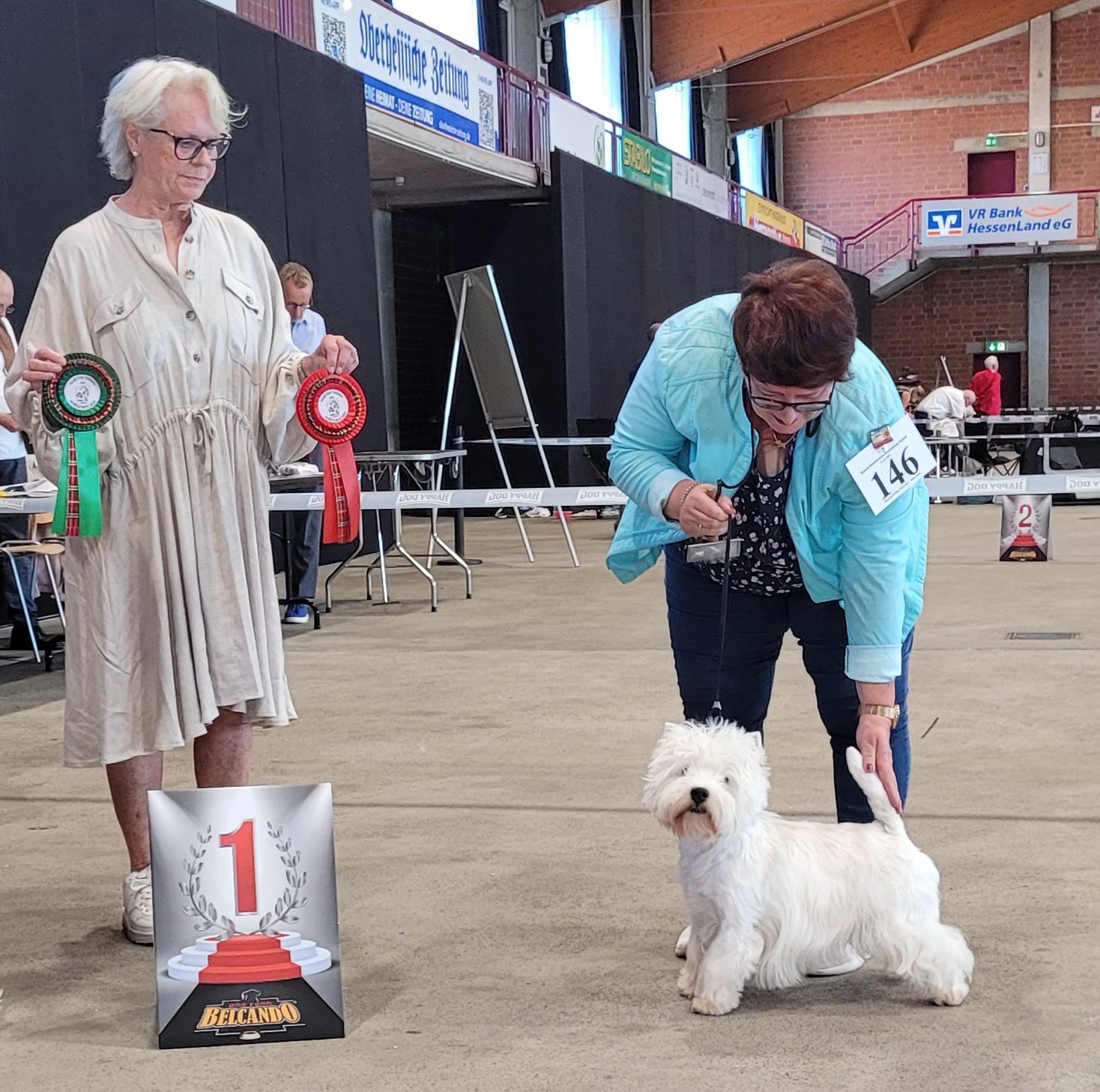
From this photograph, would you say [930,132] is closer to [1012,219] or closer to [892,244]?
[892,244]

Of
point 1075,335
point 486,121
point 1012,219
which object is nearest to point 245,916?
point 486,121

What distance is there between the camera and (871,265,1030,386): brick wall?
2144 centimetres

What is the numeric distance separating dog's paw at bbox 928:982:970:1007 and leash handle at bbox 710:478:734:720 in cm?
46

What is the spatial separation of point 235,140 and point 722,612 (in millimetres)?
5865

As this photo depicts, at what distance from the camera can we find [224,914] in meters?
1.96

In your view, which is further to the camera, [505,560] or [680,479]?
[505,560]

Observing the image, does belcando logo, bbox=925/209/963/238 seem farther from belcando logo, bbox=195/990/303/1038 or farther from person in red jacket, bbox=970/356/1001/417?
belcando logo, bbox=195/990/303/1038

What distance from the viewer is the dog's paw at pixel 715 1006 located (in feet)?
6.46

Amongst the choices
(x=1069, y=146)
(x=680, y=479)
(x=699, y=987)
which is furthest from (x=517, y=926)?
(x=1069, y=146)

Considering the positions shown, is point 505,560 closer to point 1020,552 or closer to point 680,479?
point 1020,552

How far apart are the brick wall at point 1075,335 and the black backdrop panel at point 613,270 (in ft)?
24.8

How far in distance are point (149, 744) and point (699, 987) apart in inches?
33.8

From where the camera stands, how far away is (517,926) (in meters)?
2.36

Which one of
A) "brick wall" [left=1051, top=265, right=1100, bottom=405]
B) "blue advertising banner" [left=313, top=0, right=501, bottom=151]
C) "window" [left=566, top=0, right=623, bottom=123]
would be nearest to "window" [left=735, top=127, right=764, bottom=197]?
"brick wall" [left=1051, top=265, right=1100, bottom=405]
